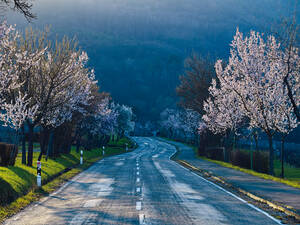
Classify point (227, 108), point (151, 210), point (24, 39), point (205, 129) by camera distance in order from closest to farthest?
point (151, 210) → point (24, 39) → point (227, 108) → point (205, 129)

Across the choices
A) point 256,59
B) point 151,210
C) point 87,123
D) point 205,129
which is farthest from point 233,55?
point 87,123

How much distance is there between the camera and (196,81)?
47.9m

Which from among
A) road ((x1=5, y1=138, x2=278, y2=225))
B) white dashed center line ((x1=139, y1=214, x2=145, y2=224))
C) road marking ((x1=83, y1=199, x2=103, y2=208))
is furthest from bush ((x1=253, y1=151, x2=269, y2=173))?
white dashed center line ((x1=139, y1=214, x2=145, y2=224))

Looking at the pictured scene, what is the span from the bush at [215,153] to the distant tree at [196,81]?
5.11 meters

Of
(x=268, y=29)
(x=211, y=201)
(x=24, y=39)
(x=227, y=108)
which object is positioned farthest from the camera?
(x=227, y=108)

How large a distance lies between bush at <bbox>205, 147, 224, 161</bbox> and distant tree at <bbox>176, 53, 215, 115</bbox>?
16.8 feet

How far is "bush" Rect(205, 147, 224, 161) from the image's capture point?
4469cm

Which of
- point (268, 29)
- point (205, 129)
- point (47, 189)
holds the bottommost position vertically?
point (47, 189)

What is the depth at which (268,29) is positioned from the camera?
18.7m

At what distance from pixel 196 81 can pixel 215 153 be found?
31.2 feet

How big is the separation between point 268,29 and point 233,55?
9.24 metres

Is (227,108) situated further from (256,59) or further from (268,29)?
(268,29)

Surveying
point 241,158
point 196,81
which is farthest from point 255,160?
point 196,81

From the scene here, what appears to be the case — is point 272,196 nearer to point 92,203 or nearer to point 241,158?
point 92,203
